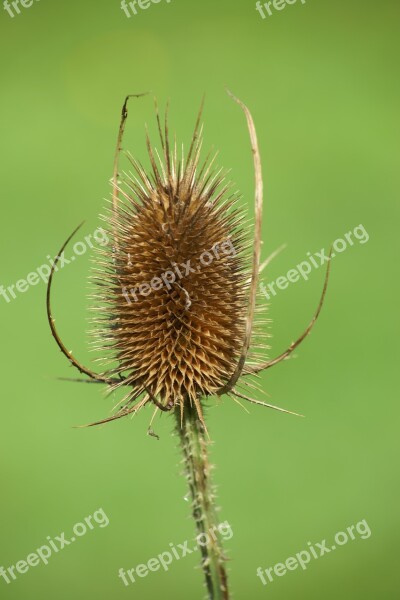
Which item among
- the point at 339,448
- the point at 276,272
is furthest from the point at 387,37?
the point at 339,448

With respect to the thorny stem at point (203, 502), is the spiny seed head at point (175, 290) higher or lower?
higher

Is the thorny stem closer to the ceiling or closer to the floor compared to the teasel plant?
closer to the floor

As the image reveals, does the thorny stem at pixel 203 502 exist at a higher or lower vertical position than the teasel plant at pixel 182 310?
lower

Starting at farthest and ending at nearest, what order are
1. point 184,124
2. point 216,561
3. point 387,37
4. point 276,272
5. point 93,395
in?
1. point 387,37
2. point 184,124
3. point 276,272
4. point 93,395
5. point 216,561

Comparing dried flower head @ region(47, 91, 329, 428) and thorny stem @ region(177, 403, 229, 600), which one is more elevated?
dried flower head @ region(47, 91, 329, 428)

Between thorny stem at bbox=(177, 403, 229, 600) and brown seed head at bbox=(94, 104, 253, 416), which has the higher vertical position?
brown seed head at bbox=(94, 104, 253, 416)

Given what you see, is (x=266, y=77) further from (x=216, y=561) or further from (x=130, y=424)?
(x=216, y=561)
